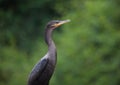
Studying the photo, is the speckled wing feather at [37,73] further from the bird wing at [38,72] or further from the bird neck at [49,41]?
the bird neck at [49,41]

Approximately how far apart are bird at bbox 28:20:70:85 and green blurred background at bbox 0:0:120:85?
10267mm

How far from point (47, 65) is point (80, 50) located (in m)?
11.1

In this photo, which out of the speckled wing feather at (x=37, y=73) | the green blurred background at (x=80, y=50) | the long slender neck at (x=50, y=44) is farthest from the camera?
the green blurred background at (x=80, y=50)

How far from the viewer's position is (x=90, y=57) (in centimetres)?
2414

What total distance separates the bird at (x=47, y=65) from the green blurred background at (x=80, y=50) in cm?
1027

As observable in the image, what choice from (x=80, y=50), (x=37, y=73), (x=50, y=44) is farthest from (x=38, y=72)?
(x=80, y=50)

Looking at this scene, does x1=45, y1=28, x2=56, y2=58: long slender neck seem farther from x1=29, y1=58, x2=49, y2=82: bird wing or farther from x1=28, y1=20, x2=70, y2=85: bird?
x1=29, y1=58, x2=49, y2=82: bird wing

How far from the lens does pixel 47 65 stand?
13297 millimetres

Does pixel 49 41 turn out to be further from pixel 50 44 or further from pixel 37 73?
pixel 37 73

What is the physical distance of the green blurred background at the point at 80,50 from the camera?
23.9 metres

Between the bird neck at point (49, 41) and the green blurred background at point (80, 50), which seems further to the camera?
the green blurred background at point (80, 50)

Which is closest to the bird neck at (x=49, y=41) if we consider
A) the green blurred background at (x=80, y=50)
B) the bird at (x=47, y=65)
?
the bird at (x=47, y=65)

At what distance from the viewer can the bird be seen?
13.2 m

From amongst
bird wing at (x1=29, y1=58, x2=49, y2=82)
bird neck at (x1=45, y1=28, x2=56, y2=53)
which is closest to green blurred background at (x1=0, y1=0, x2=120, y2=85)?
bird wing at (x1=29, y1=58, x2=49, y2=82)
